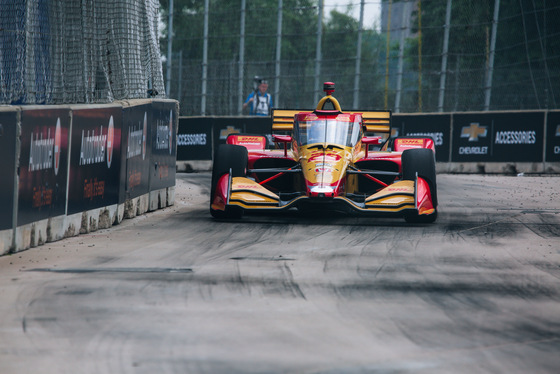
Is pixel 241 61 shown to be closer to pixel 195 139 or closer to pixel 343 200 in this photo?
pixel 195 139

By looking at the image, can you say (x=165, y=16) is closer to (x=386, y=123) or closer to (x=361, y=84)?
(x=361, y=84)

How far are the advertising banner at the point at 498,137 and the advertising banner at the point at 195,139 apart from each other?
5.77 meters

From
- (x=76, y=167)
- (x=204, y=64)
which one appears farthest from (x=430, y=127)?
(x=76, y=167)

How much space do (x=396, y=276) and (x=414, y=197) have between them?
355 cm

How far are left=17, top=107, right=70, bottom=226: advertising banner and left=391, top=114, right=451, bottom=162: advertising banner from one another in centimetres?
1308

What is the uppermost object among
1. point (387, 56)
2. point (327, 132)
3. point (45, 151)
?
point (387, 56)

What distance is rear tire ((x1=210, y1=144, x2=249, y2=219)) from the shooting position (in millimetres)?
11047

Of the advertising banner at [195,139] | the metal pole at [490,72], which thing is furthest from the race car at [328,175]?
the advertising banner at [195,139]

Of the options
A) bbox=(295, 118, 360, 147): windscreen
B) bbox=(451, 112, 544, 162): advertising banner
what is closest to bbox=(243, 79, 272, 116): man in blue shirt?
bbox=(451, 112, 544, 162): advertising banner

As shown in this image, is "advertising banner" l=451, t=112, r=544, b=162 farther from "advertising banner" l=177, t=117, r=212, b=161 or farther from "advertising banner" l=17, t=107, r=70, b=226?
"advertising banner" l=17, t=107, r=70, b=226

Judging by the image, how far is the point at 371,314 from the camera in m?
5.65

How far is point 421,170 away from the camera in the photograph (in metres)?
10.8

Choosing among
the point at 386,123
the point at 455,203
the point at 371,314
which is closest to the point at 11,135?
the point at 371,314

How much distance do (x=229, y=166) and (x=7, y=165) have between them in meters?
3.74
